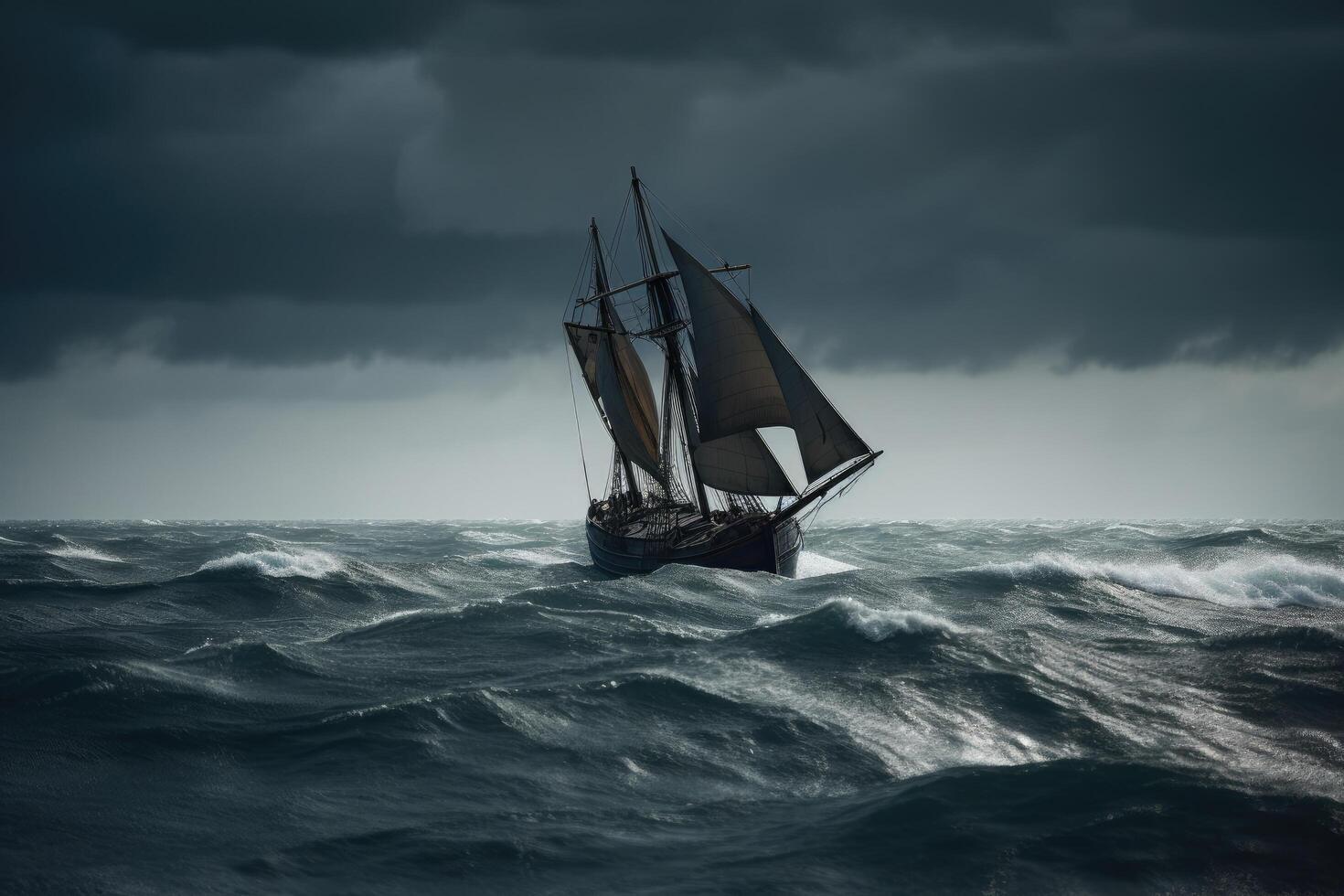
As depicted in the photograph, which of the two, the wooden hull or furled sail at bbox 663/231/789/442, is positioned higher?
furled sail at bbox 663/231/789/442

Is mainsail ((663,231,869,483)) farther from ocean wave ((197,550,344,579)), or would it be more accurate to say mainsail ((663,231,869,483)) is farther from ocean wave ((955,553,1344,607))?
ocean wave ((197,550,344,579))

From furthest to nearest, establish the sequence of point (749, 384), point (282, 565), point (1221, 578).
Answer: point (749, 384) < point (282, 565) < point (1221, 578)

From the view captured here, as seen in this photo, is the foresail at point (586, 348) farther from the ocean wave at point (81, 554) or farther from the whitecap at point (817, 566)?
the ocean wave at point (81, 554)

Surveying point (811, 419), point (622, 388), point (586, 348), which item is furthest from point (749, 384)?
point (586, 348)

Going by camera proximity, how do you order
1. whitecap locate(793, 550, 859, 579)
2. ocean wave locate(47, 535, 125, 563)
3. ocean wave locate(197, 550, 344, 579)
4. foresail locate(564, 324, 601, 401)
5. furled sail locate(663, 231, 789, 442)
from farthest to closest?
foresail locate(564, 324, 601, 401) < ocean wave locate(47, 535, 125, 563) < whitecap locate(793, 550, 859, 579) < furled sail locate(663, 231, 789, 442) < ocean wave locate(197, 550, 344, 579)

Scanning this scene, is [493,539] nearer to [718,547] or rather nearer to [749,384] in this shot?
[718,547]

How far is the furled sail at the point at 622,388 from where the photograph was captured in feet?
171

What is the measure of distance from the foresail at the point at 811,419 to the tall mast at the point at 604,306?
55.5 ft

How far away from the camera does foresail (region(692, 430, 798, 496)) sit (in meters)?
45.0

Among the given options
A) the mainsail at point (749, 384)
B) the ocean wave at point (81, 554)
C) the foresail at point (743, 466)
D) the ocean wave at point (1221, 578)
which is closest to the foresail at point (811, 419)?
the mainsail at point (749, 384)

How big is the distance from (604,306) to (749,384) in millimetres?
21103

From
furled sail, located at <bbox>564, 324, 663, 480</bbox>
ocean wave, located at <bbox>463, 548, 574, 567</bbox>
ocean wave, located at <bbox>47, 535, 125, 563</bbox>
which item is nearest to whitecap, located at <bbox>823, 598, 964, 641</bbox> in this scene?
furled sail, located at <bbox>564, 324, 663, 480</bbox>

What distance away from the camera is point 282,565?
37844 millimetres

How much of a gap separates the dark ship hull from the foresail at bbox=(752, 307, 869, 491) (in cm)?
366
